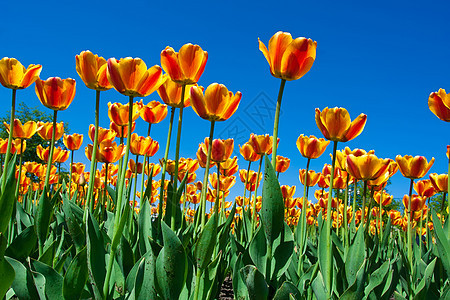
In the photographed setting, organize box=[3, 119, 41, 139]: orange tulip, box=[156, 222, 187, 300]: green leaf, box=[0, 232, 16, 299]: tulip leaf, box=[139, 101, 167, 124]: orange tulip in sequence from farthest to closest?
box=[3, 119, 41, 139]: orange tulip
box=[139, 101, 167, 124]: orange tulip
box=[156, 222, 187, 300]: green leaf
box=[0, 232, 16, 299]: tulip leaf

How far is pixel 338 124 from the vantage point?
1.65m

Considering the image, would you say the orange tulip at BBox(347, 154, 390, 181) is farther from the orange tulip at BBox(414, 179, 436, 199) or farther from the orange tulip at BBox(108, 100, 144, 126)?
the orange tulip at BBox(414, 179, 436, 199)

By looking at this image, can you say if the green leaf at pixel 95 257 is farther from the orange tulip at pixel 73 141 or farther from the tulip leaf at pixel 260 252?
Result: the orange tulip at pixel 73 141

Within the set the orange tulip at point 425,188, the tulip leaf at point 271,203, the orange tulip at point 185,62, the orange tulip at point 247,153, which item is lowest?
the tulip leaf at point 271,203

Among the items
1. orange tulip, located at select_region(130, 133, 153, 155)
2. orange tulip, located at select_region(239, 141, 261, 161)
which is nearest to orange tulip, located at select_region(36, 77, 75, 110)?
orange tulip, located at select_region(130, 133, 153, 155)

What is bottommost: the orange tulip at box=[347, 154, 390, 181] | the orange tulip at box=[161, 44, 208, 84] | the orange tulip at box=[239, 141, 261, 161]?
the orange tulip at box=[347, 154, 390, 181]

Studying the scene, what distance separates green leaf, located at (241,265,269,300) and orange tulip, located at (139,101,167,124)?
1191 millimetres

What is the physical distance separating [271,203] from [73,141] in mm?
2189

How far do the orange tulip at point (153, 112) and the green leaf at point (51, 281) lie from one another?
1.10m

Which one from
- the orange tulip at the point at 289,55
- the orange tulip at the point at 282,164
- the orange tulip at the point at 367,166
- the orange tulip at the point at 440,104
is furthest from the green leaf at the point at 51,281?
the orange tulip at the point at 440,104

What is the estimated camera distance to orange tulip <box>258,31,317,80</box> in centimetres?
142

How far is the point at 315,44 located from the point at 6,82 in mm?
1636

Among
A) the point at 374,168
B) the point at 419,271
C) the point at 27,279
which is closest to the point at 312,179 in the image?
the point at 419,271

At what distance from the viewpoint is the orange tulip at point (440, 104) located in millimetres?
2066
